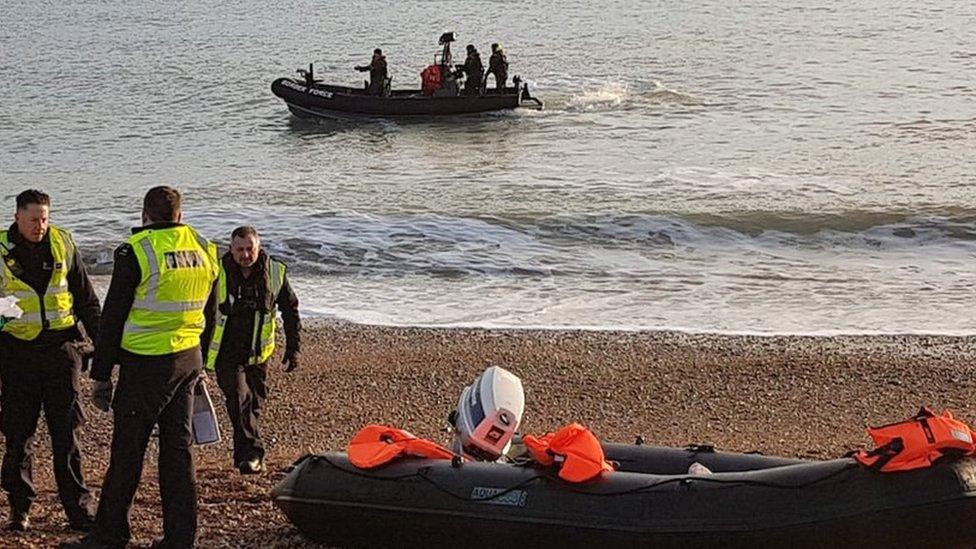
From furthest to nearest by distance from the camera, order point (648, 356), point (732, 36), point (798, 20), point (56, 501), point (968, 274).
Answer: point (798, 20), point (732, 36), point (968, 274), point (648, 356), point (56, 501)

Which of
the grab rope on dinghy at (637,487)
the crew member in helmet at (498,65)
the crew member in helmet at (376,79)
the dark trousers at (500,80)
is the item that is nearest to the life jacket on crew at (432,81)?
the crew member in helmet at (376,79)

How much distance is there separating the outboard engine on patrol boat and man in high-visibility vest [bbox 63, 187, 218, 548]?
1.10 m

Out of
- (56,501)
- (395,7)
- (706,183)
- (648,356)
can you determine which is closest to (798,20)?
(395,7)

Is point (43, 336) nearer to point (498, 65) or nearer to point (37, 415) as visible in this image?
point (37, 415)

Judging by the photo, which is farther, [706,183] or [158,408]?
[706,183]

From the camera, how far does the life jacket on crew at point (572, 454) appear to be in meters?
5.39

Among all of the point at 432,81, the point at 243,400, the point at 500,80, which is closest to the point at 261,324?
the point at 243,400

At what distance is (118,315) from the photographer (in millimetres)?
5066

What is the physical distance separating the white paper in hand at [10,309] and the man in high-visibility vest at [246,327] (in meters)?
1.17

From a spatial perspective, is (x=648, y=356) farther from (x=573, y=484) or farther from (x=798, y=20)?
(x=798, y=20)

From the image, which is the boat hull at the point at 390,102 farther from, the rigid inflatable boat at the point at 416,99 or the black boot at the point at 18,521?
the black boot at the point at 18,521

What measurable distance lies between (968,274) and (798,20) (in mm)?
26280

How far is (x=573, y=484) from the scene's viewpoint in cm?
539

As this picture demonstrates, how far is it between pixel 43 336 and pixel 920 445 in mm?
3465
